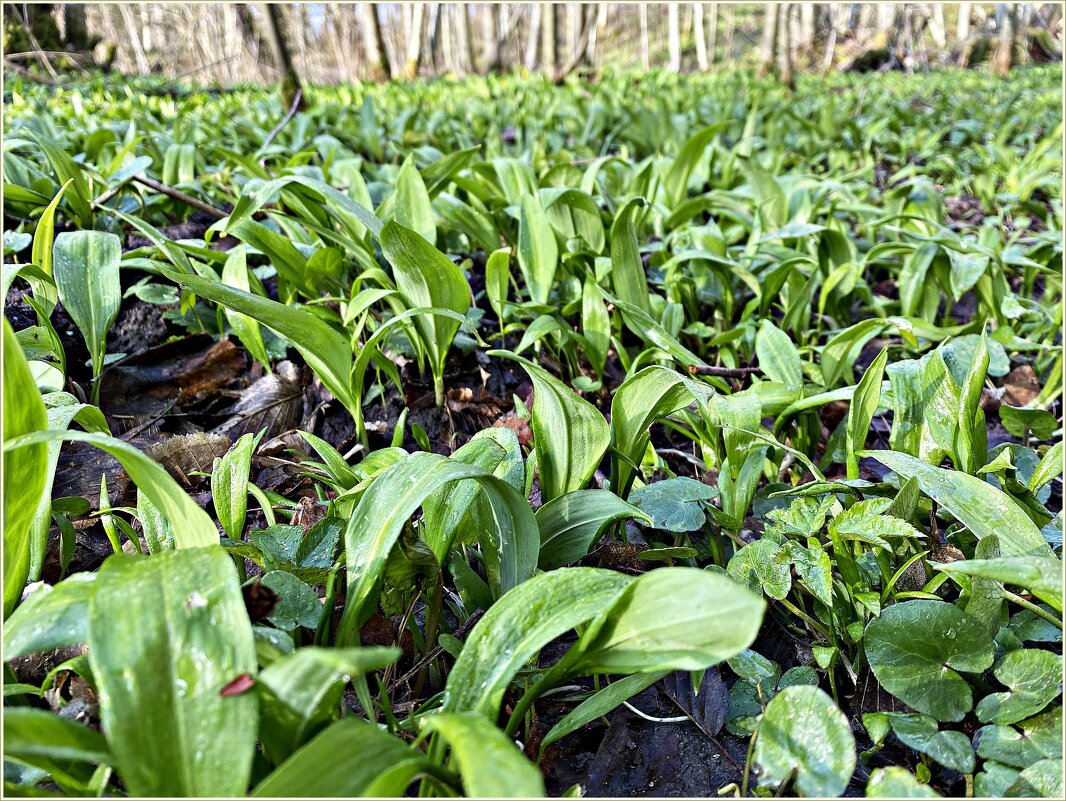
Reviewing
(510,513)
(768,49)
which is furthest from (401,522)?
(768,49)

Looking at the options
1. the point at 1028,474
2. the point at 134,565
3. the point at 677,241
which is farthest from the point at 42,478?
the point at 677,241

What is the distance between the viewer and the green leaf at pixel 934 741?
0.90 meters

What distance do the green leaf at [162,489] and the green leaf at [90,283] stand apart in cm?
93

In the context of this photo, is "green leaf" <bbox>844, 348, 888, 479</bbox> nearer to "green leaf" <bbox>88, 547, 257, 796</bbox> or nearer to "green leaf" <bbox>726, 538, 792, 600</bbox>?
"green leaf" <bbox>726, 538, 792, 600</bbox>

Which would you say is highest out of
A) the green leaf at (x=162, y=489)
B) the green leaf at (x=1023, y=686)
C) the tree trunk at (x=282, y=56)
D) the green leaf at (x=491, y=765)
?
the tree trunk at (x=282, y=56)

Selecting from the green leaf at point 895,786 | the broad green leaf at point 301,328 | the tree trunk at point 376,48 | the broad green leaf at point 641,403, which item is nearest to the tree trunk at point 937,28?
the tree trunk at point 376,48

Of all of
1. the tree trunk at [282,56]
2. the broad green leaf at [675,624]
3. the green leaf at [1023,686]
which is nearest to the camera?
the broad green leaf at [675,624]

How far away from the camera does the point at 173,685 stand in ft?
2.20

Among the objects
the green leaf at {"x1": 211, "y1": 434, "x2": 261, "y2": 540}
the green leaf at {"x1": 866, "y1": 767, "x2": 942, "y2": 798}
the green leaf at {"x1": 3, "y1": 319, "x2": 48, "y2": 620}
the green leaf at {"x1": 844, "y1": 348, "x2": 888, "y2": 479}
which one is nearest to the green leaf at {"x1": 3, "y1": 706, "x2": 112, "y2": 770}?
the green leaf at {"x1": 3, "y1": 319, "x2": 48, "y2": 620}

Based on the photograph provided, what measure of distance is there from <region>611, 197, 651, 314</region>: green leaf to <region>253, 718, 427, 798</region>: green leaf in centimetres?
138

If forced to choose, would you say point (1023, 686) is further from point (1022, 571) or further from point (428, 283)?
point (428, 283)

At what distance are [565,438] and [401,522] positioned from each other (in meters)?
0.39

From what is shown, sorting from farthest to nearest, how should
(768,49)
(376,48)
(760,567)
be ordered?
1. (768,49)
2. (376,48)
3. (760,567)

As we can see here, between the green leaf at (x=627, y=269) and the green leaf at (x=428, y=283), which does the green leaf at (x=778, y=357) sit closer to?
the green leaf at (x=627, y=269)
